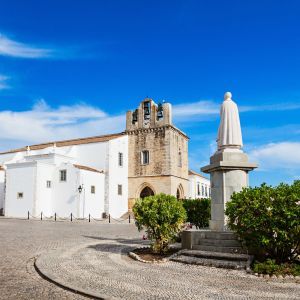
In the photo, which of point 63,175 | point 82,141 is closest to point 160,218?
point 63,175

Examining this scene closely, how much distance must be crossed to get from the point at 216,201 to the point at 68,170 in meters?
25.7

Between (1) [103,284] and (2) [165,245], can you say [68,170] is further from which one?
(1) [103,284]

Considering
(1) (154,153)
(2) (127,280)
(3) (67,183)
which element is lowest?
(2) (127,280)

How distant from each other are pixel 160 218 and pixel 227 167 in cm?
241

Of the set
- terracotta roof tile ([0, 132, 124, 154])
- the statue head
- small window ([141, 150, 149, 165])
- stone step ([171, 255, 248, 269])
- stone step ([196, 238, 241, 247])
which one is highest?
terracotta roof tile ([0, 132, 124, 154])

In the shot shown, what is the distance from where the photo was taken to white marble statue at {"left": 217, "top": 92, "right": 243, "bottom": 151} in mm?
10805

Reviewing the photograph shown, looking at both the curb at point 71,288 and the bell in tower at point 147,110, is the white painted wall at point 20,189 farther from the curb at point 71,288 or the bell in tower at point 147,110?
the curb at point 71,288

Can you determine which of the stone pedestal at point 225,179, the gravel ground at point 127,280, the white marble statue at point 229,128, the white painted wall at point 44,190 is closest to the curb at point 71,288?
the gravel ground at point 127,280

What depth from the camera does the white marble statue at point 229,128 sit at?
10.8 meters

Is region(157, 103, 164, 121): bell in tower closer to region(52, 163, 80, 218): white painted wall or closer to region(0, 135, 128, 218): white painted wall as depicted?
region(0, 135, 128, 218): white painted wall

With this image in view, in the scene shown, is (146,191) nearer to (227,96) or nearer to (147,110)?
(147,110)

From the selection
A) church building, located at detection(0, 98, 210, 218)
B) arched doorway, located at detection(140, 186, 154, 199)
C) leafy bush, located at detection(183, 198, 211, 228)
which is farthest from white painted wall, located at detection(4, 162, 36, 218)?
leafy bush, located at detection(183, 198, 211, 228)

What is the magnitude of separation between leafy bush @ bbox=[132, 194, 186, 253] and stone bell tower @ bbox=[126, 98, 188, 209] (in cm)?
2706

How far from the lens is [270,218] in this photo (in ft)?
25.6
